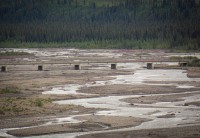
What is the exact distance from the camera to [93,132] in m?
43.3

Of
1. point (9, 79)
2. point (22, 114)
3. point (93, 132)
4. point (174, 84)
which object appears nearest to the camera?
point (93, 132)

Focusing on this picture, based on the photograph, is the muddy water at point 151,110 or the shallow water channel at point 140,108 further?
the shallow water channel at point 140,108

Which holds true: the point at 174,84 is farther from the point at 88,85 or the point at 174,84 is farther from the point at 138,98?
the point at 138,98

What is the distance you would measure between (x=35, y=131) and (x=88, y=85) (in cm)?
3389

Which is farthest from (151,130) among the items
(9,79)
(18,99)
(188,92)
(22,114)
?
(9,79)

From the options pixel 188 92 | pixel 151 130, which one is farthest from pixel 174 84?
pixel 151 130

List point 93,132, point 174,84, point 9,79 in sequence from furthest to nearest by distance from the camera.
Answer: point 9,79 → point 174,84 → point 93,132

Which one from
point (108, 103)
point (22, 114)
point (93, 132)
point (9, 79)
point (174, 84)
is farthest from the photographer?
point (9, 79)

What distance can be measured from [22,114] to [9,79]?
111 ft

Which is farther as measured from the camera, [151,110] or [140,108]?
[140,108]

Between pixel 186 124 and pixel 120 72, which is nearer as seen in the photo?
pixel 186 124

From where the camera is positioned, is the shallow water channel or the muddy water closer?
the muddy water

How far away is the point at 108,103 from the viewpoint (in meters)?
58.8

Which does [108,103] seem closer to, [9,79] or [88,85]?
[88,85]
